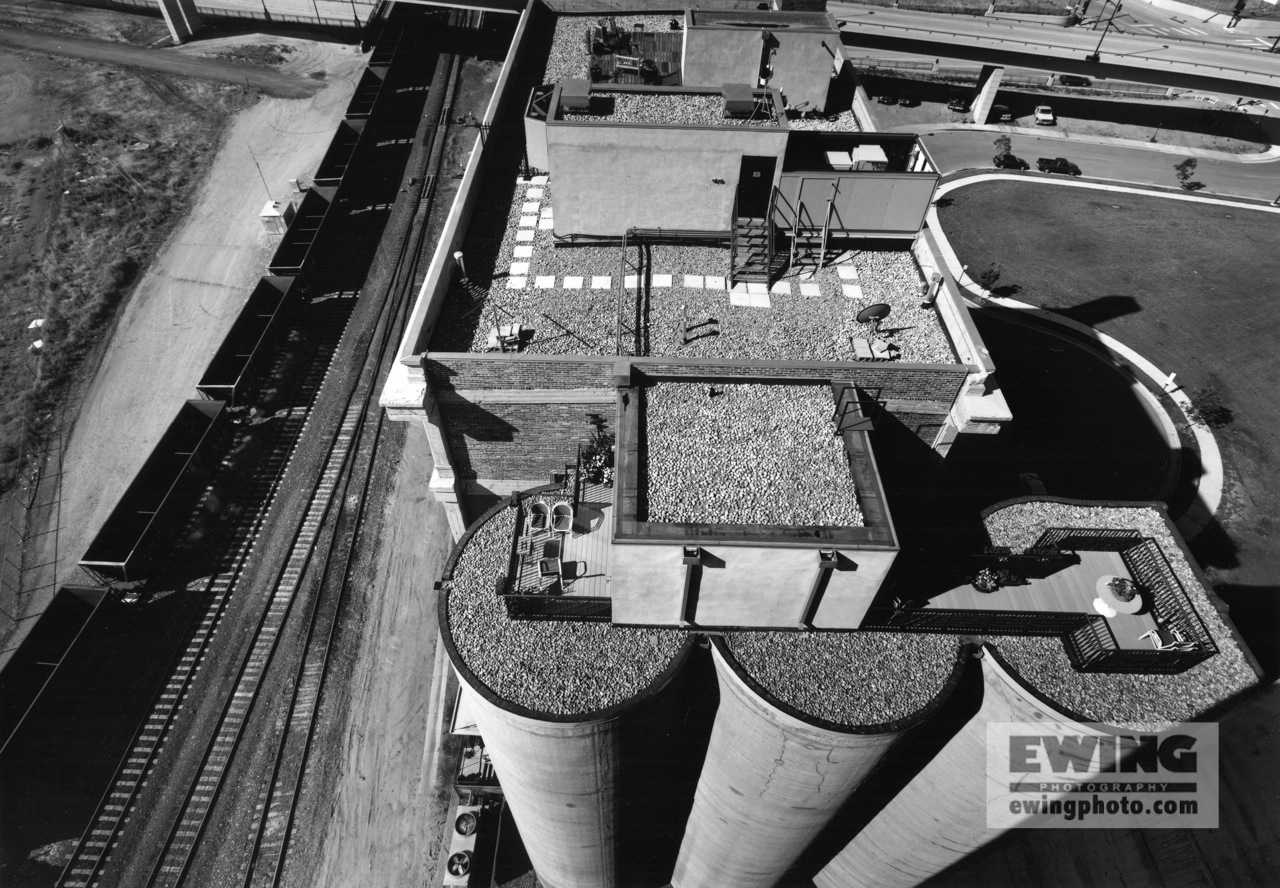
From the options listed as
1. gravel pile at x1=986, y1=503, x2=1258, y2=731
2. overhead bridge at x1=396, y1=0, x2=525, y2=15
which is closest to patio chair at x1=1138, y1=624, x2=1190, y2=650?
gravel pile at x1=986, y1=503, x2=1258, y2=731

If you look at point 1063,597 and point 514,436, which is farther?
point 514,436

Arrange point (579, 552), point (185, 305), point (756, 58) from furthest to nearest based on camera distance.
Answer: point (185, 305) → point (756, 58) → point (579, 552)

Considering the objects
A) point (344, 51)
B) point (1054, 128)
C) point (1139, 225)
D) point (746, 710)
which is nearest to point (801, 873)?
point (746, 710)

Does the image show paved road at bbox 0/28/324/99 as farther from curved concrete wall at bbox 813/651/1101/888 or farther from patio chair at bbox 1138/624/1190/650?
patio chair at bbox 1138/624/1190/650

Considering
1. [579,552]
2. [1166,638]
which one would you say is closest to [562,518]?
[579,552]

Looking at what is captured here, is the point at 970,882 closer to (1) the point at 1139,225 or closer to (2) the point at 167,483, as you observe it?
(2) the point at 167,483

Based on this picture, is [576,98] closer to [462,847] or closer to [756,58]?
[756,58]
